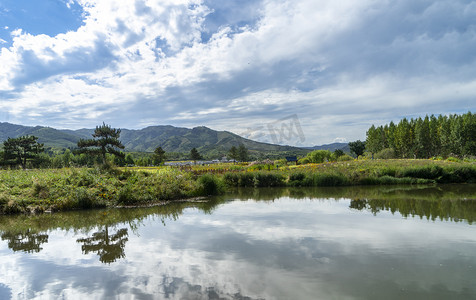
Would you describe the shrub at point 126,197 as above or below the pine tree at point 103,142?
below

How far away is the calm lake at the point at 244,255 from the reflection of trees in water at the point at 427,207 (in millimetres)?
117

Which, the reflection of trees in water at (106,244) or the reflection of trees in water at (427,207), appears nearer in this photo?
the reflection of trees in water at (106,244)

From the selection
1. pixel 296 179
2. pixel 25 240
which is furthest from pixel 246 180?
pixel 25 240

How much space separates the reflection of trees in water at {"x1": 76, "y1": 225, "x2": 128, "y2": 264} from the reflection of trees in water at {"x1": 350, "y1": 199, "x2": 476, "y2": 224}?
33.0ft

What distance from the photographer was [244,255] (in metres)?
6.69

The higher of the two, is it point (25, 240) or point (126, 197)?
point (126, 197)

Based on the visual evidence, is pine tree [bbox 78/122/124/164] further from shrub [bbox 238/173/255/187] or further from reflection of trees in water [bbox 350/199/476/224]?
reflection of trees in water [bbox 350/199/476/224]

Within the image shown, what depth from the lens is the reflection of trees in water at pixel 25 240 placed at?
25.3 ft

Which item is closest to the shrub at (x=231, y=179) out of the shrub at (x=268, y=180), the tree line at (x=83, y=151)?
the shrub at (x=268, y=180)

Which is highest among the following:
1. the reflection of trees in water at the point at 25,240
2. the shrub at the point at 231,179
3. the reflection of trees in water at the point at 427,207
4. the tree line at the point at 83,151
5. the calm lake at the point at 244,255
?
the tree line at the point at 83,151

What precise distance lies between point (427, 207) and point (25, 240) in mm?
15803

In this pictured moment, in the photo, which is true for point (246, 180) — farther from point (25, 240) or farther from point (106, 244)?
point (25, 240)

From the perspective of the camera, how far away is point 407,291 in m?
4.75

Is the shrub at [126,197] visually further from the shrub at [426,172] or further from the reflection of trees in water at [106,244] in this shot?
the shrub at [426,172]
